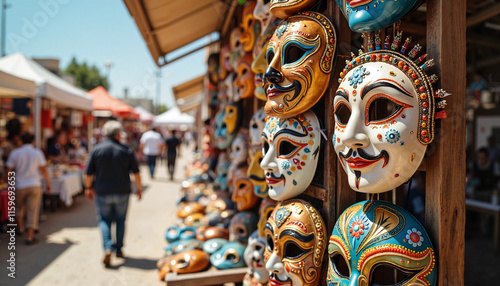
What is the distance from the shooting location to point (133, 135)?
64.7ft

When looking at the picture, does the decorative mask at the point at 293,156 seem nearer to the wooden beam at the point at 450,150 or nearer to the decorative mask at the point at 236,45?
the wooden beam at the point at 450,150

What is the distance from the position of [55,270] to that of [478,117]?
373 inches

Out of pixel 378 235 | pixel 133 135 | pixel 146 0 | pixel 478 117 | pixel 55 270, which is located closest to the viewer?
pixel 378 235

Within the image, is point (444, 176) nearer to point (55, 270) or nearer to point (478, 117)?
point (55, 270)

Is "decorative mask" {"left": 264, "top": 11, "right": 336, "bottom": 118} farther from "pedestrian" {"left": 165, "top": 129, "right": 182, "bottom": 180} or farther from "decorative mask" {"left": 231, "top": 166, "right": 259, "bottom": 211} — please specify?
"pedestrian" {"left": 165, "top": 129, "right": 182, "bottom": 180}

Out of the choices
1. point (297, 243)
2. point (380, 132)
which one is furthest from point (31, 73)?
point (380, 132)

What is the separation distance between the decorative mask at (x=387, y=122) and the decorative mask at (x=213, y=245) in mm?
2403

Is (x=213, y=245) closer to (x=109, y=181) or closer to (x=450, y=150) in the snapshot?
(x=109, y=181)

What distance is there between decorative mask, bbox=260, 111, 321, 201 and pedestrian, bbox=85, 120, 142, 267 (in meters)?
2.85

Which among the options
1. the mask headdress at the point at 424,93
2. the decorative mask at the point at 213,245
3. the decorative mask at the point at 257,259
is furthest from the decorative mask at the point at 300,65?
the decorative mask at the point at 213,245

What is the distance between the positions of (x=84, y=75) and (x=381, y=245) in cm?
5304

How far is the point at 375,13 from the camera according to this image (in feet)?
A: 4.91

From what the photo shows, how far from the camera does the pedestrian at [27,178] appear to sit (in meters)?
5.06

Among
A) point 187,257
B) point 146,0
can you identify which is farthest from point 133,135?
point 187,257
